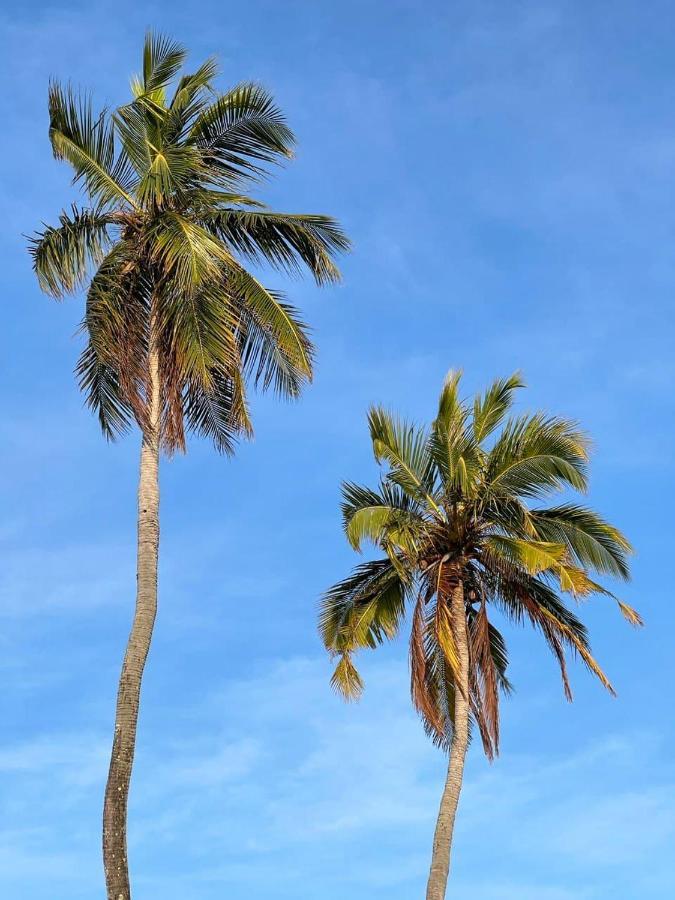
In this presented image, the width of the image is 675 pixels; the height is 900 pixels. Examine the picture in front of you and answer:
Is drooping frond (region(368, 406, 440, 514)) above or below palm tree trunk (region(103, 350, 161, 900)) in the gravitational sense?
above

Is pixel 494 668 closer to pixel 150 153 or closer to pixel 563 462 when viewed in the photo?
pixel 563 462

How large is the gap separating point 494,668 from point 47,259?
11988mm

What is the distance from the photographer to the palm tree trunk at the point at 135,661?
56.8 ft

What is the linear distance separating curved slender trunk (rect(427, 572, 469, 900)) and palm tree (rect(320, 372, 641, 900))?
3 cm

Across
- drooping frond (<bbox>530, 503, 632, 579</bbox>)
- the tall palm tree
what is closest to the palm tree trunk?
the tall palm tree

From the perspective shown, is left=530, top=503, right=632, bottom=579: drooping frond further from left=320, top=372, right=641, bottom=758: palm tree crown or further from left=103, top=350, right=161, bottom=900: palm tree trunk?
left=103, top=350, right=161, bottom=900: palm tree trunk

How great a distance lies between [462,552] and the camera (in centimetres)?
2616

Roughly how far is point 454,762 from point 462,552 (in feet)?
13.3

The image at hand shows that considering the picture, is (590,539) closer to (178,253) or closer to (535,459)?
(535,459)

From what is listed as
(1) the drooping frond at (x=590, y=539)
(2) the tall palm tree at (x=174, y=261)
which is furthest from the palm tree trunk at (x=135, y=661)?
(1) the drooping frond at (x=590, y=539)

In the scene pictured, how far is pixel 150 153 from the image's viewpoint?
22.0 m

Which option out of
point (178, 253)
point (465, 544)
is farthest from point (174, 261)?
point (465, 544)

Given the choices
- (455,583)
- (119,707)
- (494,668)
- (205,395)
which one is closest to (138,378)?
(205,395)

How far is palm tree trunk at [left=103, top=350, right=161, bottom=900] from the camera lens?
1731 centimetres
